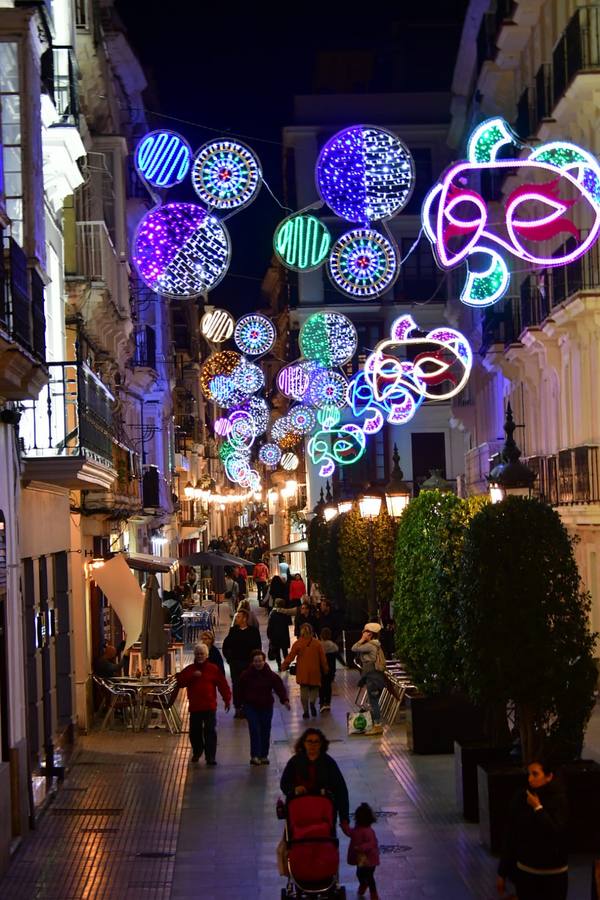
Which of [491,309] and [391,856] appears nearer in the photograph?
[391,856]

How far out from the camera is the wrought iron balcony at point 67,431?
17.0 metres

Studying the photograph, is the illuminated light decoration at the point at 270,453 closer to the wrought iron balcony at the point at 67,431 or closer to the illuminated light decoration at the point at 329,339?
the illuminated light decoration at the point at 329,339

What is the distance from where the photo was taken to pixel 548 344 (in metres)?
31.6

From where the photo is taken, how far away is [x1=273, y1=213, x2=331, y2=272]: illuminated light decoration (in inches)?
773

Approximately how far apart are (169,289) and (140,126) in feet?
92.3

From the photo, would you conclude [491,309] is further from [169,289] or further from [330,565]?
[169,289]

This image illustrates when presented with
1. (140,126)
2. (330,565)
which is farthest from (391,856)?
(140,126)

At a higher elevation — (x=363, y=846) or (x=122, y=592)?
(x=122, y=592)

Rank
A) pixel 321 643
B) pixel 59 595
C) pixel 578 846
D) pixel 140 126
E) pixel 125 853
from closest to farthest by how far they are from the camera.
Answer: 1. pixel 578 846
2. pixel 125 853
3. pixel 59 595
4. pixel 321 643
5. pixel 140 126

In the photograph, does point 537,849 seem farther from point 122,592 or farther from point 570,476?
point 570,476

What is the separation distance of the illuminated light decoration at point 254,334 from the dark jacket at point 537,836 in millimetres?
19388

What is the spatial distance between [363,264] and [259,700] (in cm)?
619

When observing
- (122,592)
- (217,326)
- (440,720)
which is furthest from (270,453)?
(440,720)

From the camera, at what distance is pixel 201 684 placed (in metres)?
19.7
